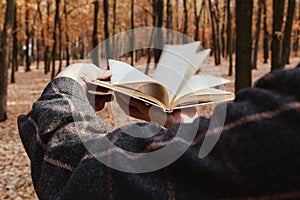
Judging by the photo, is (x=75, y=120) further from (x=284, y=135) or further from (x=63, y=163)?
(x=284, y=135)

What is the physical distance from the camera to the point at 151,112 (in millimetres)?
1150

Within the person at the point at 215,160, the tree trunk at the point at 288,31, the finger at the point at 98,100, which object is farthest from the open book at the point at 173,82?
the tree trunk at the point at 288,31

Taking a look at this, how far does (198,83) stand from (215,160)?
22.9 inches

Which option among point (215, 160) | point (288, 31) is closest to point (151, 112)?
point (215, 160)

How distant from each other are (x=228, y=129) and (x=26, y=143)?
2.14ft

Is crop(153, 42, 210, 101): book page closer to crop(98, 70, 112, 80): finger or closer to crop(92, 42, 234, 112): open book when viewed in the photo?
crop(92, 42, 234, 112): open book

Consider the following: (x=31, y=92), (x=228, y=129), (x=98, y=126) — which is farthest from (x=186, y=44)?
(x=31, y=92)

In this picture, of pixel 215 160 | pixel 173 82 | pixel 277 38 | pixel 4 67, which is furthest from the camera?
pixel 4 67

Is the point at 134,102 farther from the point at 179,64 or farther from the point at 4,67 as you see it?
the point at 4,67

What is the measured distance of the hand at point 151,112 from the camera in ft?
3.51

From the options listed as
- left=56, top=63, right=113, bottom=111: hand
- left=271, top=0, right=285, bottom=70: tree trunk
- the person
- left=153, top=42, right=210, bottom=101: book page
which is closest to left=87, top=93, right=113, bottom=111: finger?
left=56, top=63, right=113, bottom=111: hand

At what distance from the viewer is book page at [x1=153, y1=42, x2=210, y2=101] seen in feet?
3.87

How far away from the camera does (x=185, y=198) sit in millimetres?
669

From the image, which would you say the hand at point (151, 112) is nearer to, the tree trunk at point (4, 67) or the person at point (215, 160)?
the person at point (215, 160)
